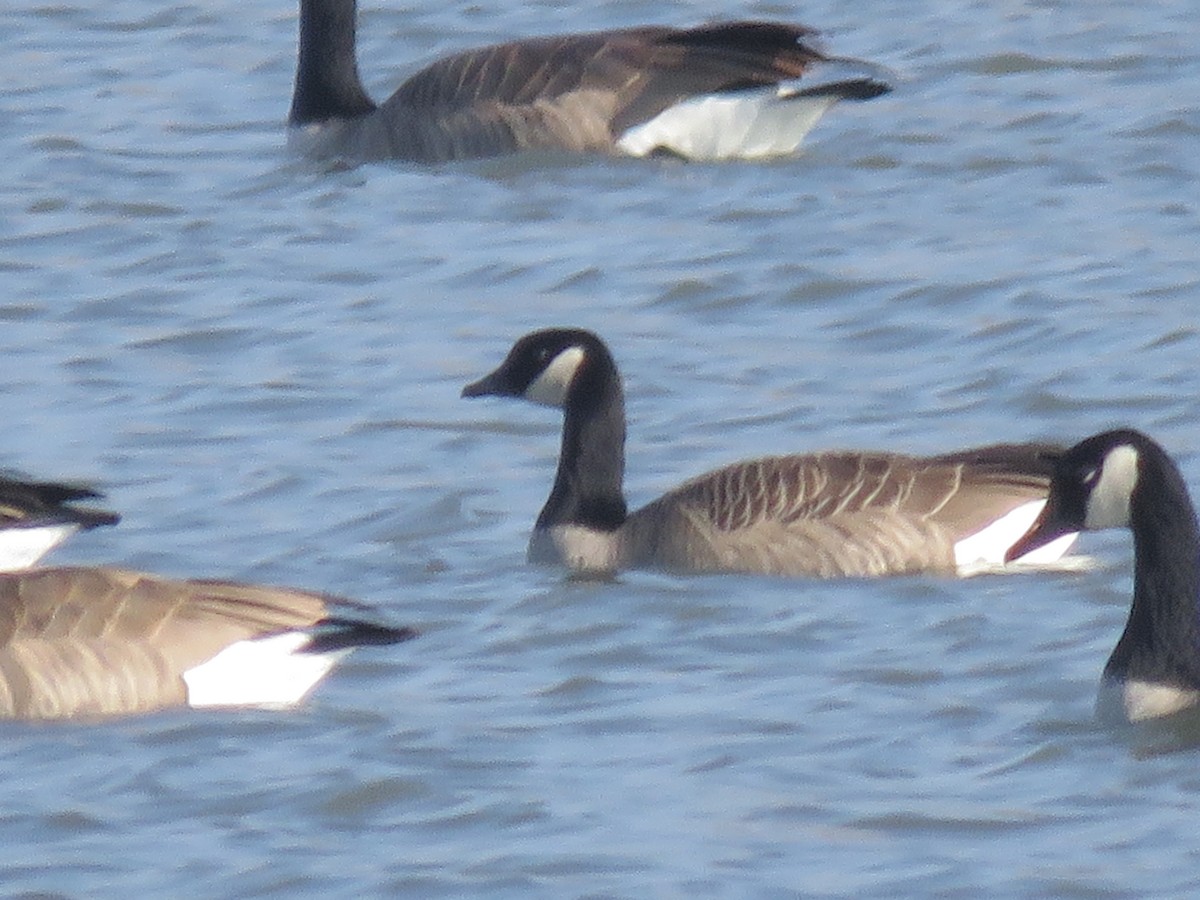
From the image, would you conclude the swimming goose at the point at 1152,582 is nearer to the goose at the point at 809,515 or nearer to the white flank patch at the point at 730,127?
the goose at the point at 809,515

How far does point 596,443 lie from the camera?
10.6 meters

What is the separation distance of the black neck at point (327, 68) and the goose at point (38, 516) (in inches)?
257

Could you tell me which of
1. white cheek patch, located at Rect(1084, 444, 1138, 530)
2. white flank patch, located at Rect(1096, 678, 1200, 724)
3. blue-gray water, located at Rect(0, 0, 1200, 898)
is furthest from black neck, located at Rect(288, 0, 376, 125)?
white flank patch, located at Rect(1096, 678, 1200, 724)

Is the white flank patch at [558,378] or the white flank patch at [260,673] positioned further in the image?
the white flank patch at [558,378]

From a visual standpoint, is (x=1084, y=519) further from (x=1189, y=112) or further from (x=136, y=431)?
(x=1189, y=112)

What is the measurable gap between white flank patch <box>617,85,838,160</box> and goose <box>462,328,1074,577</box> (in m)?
4.58

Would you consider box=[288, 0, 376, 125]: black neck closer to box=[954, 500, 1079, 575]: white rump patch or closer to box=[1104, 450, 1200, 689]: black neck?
box=[954, 500, 1079, 575]: white rump patch

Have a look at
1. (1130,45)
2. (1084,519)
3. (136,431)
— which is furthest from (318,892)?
(1130,45)

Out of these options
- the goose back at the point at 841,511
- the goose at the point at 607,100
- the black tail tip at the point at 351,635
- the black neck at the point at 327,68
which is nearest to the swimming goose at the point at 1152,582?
the goose back at the point at 841,511

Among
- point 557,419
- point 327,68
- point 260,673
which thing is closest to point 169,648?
point 260,673

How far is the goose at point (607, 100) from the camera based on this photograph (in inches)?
583

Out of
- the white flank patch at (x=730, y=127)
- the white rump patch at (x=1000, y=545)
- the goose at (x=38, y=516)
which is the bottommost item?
the white rump patch at (x=1000, y=545)

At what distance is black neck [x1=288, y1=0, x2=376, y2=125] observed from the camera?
15.9 metres

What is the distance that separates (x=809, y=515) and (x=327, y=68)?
6646 millimetres
